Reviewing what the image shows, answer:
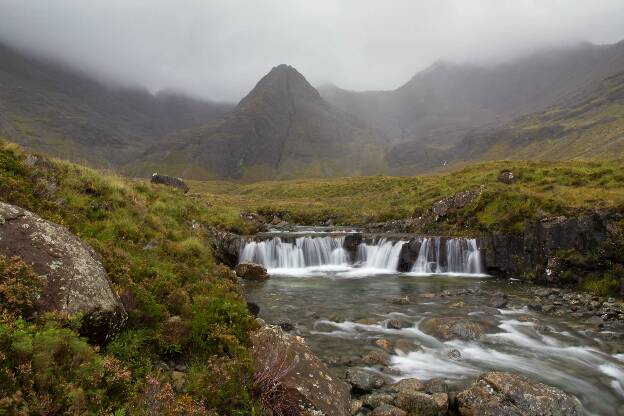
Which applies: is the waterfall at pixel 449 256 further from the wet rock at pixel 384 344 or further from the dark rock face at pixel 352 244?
the wet rock at pixel 384 344

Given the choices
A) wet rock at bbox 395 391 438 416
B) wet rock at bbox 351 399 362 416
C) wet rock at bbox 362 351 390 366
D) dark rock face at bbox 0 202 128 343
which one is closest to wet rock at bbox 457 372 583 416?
wet rock at bbox 395 391 438 416

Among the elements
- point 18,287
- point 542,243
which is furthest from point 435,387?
point 542,243

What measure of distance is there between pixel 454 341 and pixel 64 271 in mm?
14553

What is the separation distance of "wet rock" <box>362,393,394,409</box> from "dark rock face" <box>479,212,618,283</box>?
2136 cm

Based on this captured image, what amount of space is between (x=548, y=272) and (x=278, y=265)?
21.6 meters

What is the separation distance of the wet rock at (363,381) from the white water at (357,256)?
2077cm

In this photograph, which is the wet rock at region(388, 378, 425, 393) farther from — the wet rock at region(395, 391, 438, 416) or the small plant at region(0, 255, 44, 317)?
the small plant at region(0, 255, 44, 317)

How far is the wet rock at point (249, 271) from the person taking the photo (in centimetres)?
2814

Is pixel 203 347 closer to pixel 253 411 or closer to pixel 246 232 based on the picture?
pixel 253 411

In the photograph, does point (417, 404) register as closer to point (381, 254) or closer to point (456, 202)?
point (381, 254)

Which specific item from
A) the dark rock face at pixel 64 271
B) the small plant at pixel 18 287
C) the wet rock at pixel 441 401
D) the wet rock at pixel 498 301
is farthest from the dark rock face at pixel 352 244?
the small plant at pixel 18 287

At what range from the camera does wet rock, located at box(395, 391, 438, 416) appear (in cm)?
983

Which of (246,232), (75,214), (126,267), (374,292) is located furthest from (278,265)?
(126,267)

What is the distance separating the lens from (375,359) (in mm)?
13703
